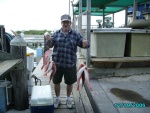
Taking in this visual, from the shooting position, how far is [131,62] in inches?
251

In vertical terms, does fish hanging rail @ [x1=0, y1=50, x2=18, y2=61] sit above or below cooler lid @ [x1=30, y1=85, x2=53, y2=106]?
above

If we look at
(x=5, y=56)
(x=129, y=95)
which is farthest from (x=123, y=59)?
(x=5, y=56)

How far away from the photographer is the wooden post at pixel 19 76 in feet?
11.5

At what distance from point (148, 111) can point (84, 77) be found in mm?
1542

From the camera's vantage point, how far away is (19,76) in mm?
3566

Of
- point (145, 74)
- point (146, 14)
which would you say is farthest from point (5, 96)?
point (146, 14)

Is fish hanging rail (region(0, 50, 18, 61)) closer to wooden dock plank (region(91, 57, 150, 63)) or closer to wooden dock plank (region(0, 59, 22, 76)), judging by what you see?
wooden dock plank (region(0, 59, 22, 76))

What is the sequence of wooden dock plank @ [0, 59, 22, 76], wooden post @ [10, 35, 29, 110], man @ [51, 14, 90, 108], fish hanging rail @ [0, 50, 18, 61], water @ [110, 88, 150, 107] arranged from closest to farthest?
wooden dock plank @ [0, 59, 22, 76], fish hanging rail @ [0, 50, 18, 61], wooden post @ [10, 35, 29, 110], man @ [51, 14, 90, 108], water @ [110, 88, 150, 107]

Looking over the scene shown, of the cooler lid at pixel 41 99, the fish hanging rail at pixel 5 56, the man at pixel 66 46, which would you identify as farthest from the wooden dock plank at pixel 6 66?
the man at pixel 66 46

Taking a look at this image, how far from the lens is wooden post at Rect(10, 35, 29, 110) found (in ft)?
11.5

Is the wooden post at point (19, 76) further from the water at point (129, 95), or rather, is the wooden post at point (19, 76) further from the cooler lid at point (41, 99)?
the water at point (129, 95)

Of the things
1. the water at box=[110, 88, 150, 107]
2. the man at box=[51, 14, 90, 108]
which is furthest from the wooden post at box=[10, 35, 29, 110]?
the water at box=[110, 88, 150, 107]

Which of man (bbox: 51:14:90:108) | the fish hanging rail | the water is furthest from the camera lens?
the water

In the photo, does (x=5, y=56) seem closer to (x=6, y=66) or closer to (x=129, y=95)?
(x=6, y=66)
